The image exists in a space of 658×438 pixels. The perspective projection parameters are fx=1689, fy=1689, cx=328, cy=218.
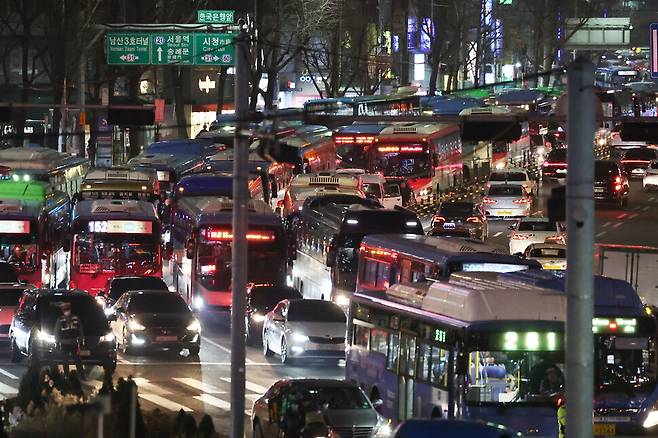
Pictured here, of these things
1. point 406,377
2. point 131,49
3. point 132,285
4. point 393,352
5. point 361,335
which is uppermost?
point 131,49

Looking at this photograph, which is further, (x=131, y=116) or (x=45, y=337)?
(x=131, y=116)

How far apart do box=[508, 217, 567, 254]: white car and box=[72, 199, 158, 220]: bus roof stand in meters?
11.6

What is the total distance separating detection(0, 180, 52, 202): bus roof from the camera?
48.7 meters

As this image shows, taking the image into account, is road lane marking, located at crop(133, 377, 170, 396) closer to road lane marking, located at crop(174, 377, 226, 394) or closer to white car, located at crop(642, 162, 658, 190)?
road lane marking, located at crop(174, 377, 226, 394)

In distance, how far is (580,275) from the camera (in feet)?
59.4

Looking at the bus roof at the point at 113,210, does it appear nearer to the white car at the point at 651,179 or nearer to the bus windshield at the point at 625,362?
the bus windshield at the point at 625,362

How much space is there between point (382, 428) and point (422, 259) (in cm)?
944

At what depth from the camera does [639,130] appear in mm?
35062

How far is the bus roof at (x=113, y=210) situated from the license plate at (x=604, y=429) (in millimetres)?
23896

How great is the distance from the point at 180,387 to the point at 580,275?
50.4 feet

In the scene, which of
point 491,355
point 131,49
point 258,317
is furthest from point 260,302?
point 491,355

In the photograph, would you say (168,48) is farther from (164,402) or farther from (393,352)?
(393,352)

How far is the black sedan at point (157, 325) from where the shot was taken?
36.0m

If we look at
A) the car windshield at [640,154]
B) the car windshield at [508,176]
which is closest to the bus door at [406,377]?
the car windshield at [508,176]
